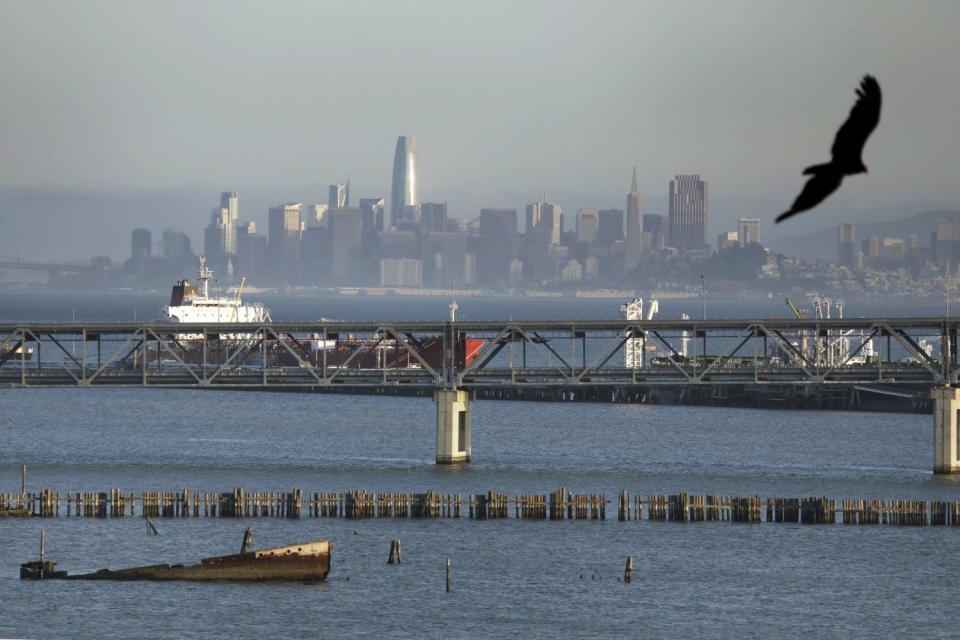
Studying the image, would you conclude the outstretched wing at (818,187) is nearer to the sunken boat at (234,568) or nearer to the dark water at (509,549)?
the dark water at (509,549)

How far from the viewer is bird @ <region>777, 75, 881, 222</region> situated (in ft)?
25.1

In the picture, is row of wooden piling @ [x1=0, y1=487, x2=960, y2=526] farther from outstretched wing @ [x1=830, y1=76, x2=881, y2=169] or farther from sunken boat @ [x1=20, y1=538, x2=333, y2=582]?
outstretched wing @ [x1=830, y1=76, x2=881, y2=169]

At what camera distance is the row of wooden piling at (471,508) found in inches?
2938

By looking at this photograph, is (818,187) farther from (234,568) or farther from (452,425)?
(452,425)

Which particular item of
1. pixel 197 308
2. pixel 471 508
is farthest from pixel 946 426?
pixel 197 308

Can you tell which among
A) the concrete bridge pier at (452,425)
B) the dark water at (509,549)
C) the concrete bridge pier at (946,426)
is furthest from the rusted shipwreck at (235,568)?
the concrete bridge pier at (946,426)

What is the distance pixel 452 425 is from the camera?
9556 centimetres

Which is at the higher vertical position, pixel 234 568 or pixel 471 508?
pixel 471 508

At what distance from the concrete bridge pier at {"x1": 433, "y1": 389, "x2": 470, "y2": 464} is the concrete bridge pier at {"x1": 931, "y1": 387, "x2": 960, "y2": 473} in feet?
87.0

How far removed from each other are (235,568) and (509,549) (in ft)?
42.0

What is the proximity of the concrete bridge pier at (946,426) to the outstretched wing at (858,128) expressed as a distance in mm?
87865

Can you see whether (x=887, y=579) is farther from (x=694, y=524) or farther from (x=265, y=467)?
(x=265, y=467)

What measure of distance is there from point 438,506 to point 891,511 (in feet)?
66.8

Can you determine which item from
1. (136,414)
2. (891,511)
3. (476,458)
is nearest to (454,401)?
(476,458)
